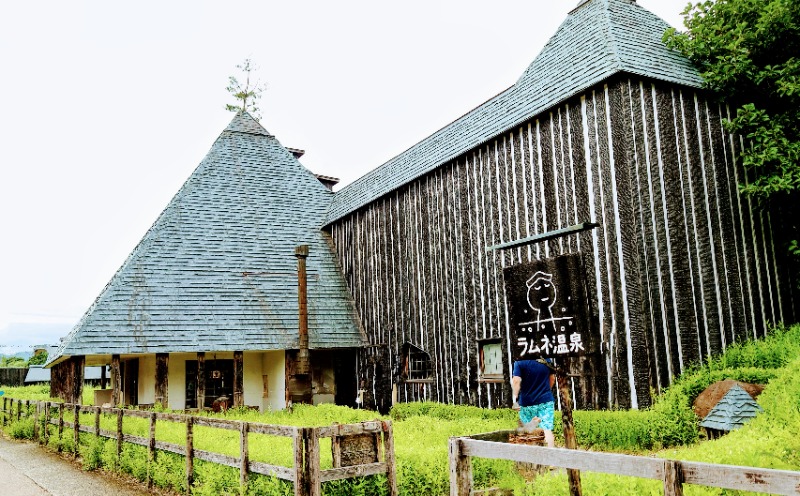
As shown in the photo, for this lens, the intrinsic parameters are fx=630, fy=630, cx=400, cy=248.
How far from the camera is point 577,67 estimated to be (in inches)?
501

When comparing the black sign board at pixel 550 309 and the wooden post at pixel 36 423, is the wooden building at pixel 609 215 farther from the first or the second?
the wooden post at pixel 36 423

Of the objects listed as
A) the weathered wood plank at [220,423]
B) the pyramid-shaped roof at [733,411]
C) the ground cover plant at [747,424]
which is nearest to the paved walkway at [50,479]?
the weathered wood plank at [220,423]

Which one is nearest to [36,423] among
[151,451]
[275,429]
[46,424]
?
[46,424]

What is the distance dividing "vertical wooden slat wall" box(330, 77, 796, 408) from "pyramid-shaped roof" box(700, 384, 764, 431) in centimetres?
188

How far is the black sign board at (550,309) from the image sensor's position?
6184 mm

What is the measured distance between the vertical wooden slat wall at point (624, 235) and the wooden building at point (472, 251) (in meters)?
0.04

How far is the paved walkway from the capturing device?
926 centimetres

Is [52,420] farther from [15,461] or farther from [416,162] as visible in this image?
[416,162]

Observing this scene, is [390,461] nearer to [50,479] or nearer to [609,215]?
[609,215]

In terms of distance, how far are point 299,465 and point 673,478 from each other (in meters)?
3.90

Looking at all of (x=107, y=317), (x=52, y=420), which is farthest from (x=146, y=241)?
(x=52, y=420)

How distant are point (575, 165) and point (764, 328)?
4.92 metres

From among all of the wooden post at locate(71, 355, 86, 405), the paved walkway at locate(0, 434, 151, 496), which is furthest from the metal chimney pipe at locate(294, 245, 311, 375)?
the paved walkway at locate(0, 434, 151, 496)

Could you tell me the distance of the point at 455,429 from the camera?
10586 mm
